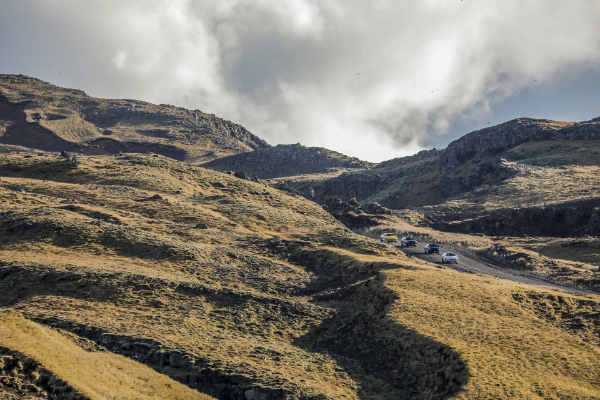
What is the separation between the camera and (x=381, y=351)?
25359 mm

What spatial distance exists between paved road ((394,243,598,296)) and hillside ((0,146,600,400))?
7.36 meters

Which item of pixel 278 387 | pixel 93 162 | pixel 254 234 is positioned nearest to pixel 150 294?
pixel 278 387

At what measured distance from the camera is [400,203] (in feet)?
473

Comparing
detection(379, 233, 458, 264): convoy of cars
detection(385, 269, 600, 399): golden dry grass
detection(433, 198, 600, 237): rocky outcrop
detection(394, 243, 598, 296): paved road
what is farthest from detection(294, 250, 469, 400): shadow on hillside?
detection(433, 198, 600, 237): rocky outcrop

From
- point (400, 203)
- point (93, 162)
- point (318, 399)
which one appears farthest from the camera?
point (400, 203)

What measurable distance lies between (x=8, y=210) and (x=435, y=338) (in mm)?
48173

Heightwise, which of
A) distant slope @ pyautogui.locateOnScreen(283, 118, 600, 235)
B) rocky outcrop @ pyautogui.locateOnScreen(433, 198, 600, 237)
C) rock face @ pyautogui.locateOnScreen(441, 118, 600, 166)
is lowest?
rocky outcrop @ pyautogui.locateOnScreen(433, 198, 600, 237)

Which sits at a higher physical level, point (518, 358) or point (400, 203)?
point (400, 203)

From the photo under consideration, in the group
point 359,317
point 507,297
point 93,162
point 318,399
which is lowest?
point 318,399

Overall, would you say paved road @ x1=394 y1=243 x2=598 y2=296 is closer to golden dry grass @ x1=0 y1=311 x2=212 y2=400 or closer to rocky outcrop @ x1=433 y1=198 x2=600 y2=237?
rocky outcrop @ x1=433 y1=198 x2=600 y2=237

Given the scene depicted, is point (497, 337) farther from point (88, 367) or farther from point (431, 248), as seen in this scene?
point (431, 248)

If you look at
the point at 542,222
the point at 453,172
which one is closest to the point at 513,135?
the point at 453,172

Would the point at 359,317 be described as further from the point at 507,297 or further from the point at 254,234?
the point at 254,234

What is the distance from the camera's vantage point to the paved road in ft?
134
